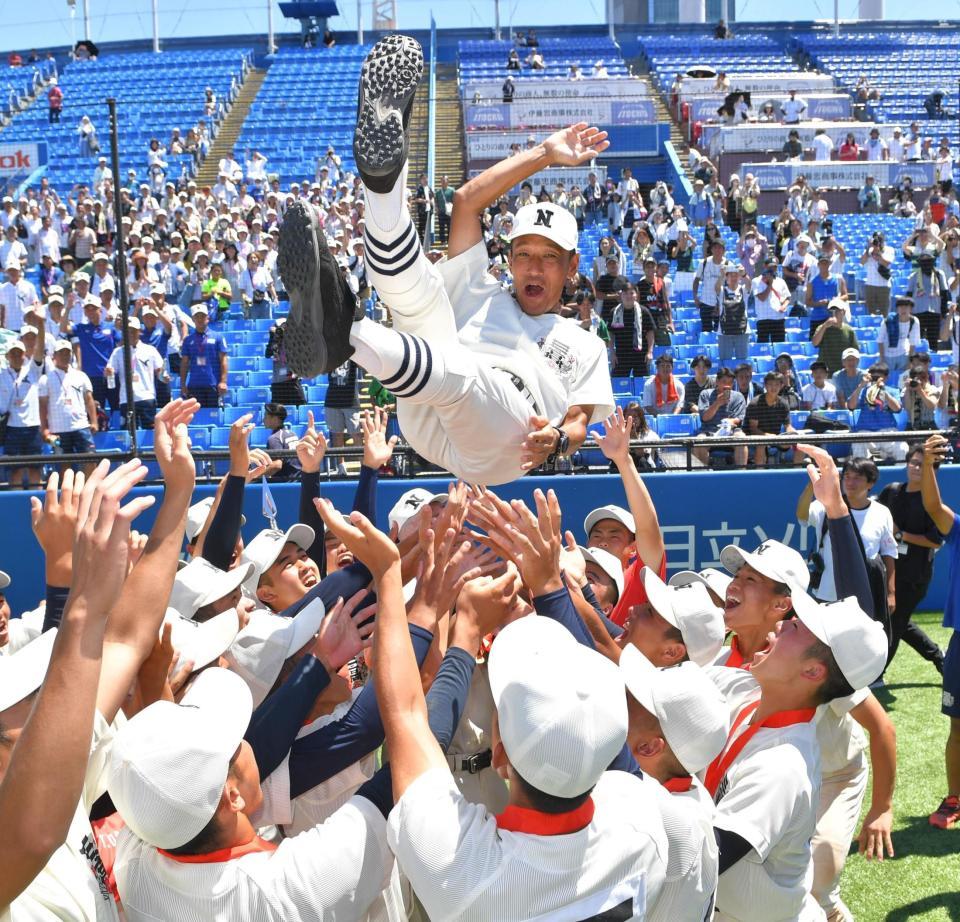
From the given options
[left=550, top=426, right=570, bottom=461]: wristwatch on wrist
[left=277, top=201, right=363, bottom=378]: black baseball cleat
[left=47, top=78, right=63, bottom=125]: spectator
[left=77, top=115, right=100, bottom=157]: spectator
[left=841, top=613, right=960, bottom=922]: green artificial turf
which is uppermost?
[left=47, top=78, right=63, bottom=125]: spectator

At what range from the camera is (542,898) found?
89.2 inches

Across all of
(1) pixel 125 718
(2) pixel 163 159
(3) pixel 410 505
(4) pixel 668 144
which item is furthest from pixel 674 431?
(2) pixel 163 159

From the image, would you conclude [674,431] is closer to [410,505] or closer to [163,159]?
[410,505]

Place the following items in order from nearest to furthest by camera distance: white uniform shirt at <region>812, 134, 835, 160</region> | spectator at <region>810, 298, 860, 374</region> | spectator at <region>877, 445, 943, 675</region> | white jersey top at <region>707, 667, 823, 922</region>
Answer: white jersey top at <region>707, 667, 823, 922</region>
spectator at <region>877, 445, 943, 675</region>
spectator at <region>810, 298, 860, 374</region>
white uniform shirt at <region>812, 134, 835, 160</region>

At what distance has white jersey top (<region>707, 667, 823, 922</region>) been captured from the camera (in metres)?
2.94


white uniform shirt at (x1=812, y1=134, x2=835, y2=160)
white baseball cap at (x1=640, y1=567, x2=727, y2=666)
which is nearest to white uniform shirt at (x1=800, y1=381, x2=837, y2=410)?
white baseball cap at (x1=640, y1=567, x2=727, y2=666)

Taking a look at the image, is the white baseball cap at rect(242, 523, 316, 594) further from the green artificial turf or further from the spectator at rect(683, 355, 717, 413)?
the spectator at rect(683, 355, 717, 413)

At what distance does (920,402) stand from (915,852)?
5.78 meters

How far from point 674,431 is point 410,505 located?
20.2 feet

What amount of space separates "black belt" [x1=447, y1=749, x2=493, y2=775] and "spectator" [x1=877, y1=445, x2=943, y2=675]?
4.35 meters

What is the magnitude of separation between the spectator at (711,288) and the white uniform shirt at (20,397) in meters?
6.95

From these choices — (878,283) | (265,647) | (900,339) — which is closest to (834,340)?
(900,339)

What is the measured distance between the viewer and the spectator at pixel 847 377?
10.9 m

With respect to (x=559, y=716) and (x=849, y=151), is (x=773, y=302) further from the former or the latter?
(x=559, y=716)
